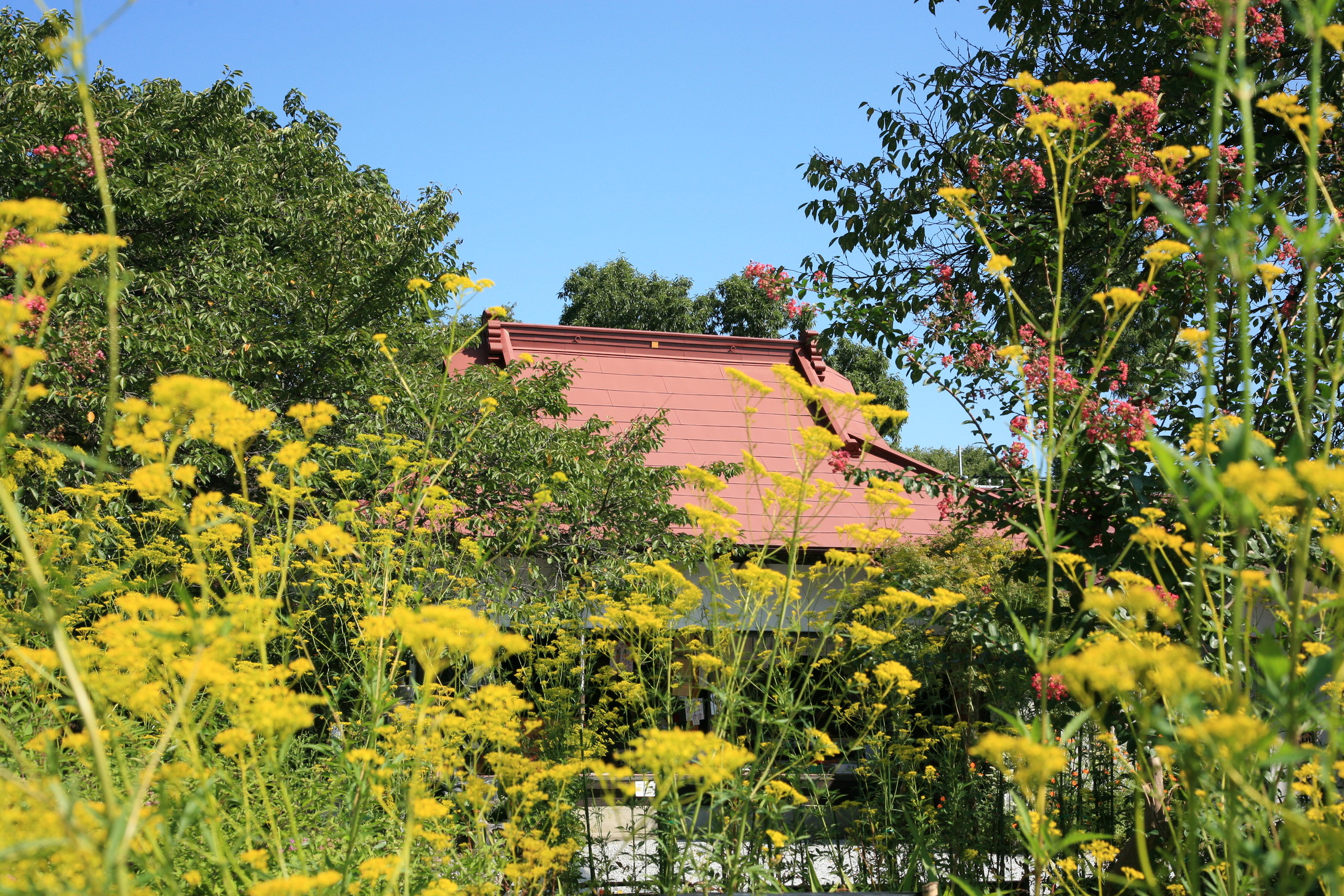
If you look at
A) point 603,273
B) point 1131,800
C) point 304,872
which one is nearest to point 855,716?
A: point 1131,800

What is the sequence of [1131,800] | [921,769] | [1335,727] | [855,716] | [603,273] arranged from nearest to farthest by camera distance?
[1335,727] < [1131,800] < [855,716] < [921,769] < [603,273]

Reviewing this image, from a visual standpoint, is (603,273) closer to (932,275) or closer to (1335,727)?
(932,275)

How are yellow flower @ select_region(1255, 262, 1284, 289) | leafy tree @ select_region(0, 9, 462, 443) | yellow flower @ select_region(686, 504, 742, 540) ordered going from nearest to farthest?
yellow flower @ select_region(1255, 262, 1284, 289), yellow flower @ select_region(686, 504, 742, 540), leafy tree @ select_region(0, 9, 462, 443)

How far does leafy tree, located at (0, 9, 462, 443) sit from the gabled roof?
6.75ft

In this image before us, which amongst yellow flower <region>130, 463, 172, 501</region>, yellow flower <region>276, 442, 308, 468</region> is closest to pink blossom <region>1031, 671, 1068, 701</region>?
yellow flower <region>276, 442, 308, 468</region>

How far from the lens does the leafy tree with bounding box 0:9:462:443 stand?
6953mm

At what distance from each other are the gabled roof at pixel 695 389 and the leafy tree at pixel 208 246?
2058 millimetres

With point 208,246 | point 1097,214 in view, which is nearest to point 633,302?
Result: point 208,246

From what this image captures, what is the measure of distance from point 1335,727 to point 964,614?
316cm

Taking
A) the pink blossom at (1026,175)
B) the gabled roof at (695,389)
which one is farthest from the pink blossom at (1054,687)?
the gabled roof at (695,389)

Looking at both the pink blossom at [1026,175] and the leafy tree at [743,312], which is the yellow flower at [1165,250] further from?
the leafy tree at [743,312]

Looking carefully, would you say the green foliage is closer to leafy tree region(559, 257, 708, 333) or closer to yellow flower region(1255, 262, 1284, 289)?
leafy tree region(559, 257, 708, 333)

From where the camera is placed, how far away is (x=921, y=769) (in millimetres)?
6480

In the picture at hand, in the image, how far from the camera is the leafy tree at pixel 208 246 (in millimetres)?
6953
